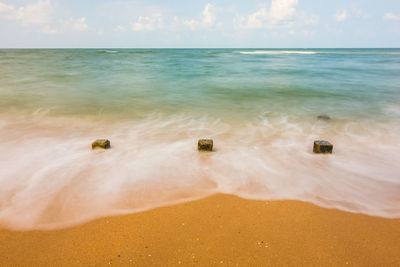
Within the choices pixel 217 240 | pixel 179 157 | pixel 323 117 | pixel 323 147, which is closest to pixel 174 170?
pixel 179 157

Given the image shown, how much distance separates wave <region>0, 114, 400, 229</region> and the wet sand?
0.78 feet

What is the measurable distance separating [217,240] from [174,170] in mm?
1709

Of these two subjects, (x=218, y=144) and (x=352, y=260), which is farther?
(x=218, y=144)

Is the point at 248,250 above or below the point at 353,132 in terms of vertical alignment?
below

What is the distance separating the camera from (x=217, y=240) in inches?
92.7

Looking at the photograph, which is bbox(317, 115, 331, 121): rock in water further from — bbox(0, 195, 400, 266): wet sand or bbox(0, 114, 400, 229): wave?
bbox(0, 195, 400, 266): wet sand

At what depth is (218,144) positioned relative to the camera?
5.12m

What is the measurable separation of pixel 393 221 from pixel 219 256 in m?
2.11

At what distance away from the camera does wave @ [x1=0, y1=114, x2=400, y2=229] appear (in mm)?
3004

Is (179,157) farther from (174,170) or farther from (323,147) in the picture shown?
(323,147)

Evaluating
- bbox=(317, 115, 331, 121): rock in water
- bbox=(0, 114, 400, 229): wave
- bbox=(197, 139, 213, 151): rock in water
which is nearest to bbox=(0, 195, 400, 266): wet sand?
bbox=(0, 114, 400, 229): wave

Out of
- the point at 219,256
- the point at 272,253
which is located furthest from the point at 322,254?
the point at 219,256

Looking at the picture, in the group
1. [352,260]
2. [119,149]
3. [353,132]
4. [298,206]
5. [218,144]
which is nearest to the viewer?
[352,260]

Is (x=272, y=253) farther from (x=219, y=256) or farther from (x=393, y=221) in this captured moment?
(x=393, y=221)
